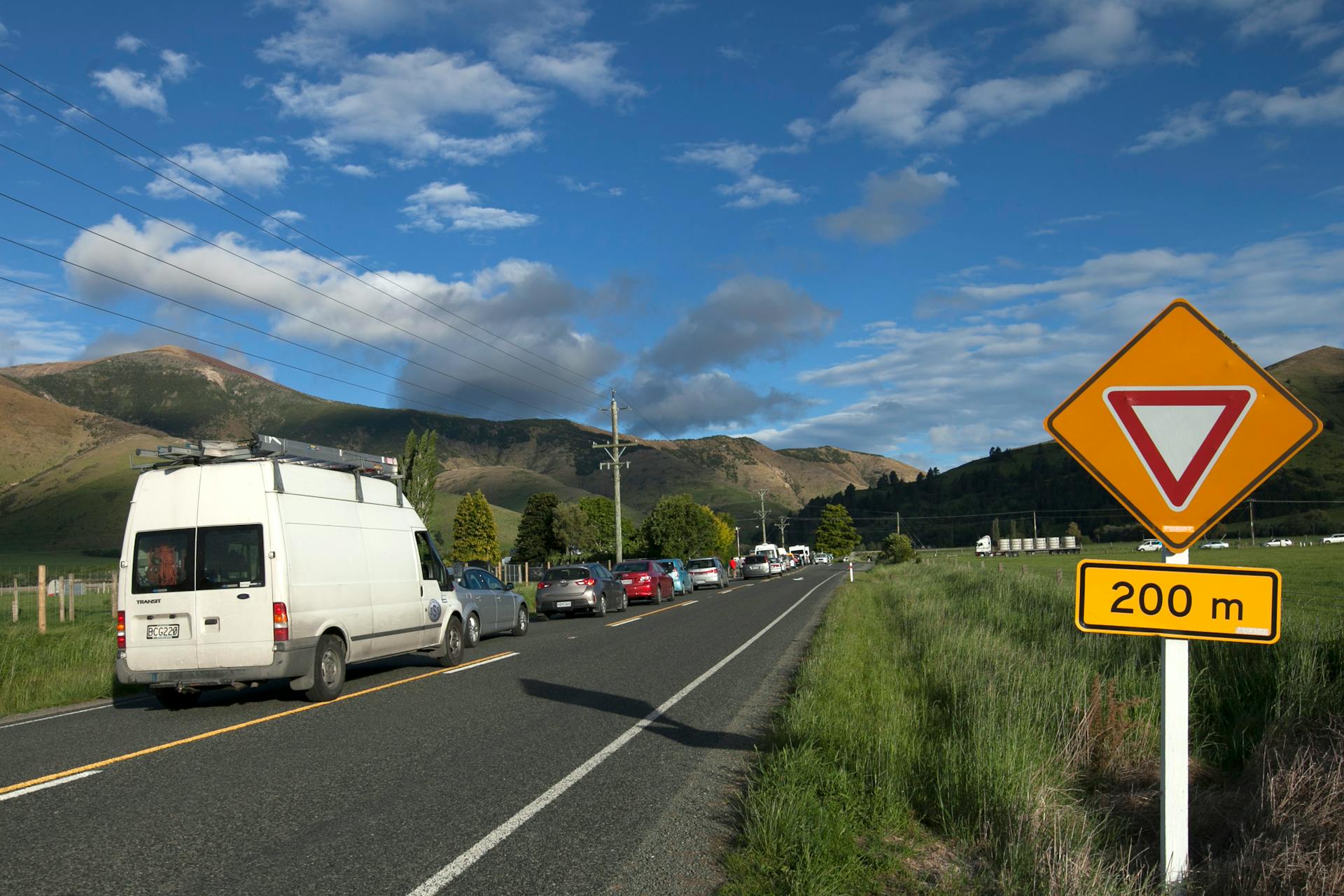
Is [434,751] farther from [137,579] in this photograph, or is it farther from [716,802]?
[137,579]

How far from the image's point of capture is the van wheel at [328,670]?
1075cm

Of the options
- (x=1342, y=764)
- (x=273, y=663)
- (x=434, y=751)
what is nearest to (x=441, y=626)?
(x=273, y=663)

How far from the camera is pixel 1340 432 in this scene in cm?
16262

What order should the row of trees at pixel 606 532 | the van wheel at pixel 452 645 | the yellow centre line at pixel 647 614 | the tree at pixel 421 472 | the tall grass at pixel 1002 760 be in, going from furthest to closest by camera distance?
the row of trees at pixel 606 532
the tree at pixel 421 472
the yellow centre line at pixel 647 614
the van wheel at pixel 452 645
the tall grass at pixel 1002 760

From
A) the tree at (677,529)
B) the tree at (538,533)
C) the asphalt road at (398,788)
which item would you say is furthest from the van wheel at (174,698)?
the tree at (538,533)

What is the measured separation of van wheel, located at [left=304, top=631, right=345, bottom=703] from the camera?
10750mm

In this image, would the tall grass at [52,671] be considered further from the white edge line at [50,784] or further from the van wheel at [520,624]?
the van wheel at [520,624]

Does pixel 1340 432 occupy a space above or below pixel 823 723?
above

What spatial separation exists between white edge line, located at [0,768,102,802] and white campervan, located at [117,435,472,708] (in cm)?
289

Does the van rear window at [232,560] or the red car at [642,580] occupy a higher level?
the van rear window at [232,560]

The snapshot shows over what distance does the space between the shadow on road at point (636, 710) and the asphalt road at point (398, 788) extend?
4 centimetres

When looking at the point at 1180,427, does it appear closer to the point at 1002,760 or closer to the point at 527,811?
the point at 1002,760

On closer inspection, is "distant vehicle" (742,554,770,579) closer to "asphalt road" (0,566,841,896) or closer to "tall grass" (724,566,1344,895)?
"asphalt road" (0,566,841,896)

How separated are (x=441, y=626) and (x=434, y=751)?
20.2ft
